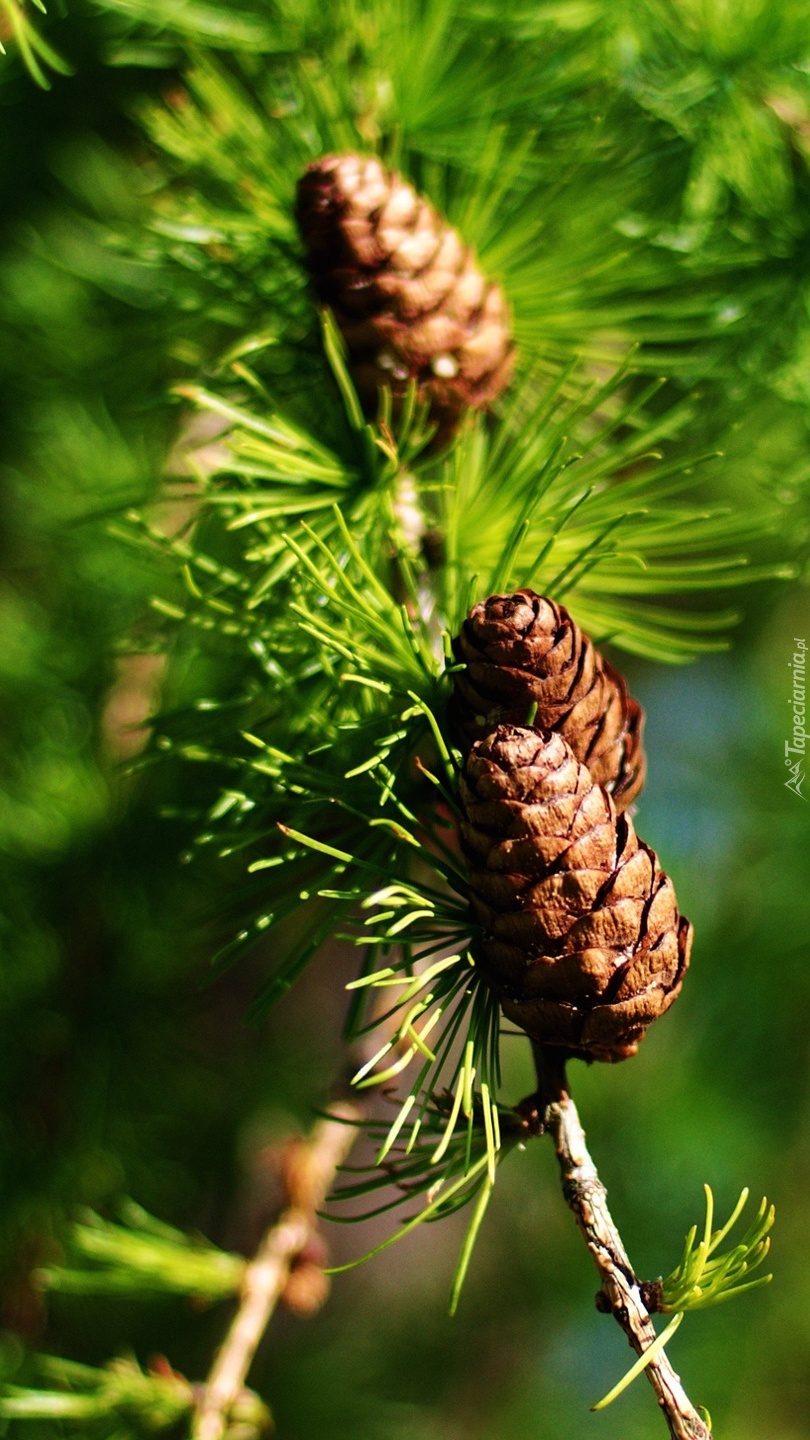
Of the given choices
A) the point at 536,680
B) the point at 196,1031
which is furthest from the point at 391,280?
the point at 196,1031

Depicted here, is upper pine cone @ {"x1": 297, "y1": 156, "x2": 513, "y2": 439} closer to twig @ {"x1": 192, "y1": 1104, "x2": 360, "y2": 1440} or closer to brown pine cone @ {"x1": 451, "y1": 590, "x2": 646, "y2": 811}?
brown pine cone @ {"x1": 451, "y1": 590, "x2": 646, "y2": 811}

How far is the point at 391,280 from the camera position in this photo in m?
0.41

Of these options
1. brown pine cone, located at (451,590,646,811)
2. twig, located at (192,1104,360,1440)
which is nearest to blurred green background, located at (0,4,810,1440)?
twig, located at (192,1104,360,1440)

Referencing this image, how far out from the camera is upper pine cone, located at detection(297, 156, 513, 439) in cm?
41

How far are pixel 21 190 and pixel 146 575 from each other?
0.36 meters

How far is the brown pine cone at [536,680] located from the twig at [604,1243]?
0.09 metres

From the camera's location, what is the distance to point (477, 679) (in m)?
0.33

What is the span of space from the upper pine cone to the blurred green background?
0.24 m

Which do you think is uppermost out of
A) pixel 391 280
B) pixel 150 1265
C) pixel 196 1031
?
pixel 391 280

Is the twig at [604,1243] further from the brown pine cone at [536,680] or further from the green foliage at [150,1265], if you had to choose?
the green foliage at [150,1265]

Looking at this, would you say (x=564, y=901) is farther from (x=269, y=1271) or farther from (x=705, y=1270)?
(x=269, y=1271)

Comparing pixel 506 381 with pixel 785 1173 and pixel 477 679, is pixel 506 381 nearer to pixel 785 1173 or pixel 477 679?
pixel 477 679

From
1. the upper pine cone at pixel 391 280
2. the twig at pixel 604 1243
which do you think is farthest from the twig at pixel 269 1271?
the upper pine cone at pixel 391 280

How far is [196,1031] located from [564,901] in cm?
63
